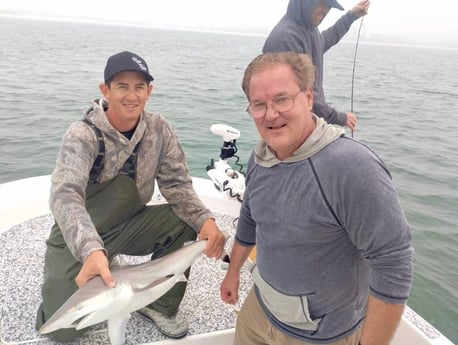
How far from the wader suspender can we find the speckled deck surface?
1.06 m

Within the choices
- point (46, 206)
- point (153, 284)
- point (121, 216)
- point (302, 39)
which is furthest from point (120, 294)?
point (46, 206)

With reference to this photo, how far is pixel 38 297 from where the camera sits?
3.21 metres

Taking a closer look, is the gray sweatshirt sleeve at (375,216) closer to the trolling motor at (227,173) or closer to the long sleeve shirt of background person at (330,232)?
the long sleeve shirt of background person at (330,232)

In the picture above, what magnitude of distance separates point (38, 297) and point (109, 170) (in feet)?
4.13

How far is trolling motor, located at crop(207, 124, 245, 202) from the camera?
4754mm

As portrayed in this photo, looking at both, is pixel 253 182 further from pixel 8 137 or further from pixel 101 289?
pixel 8 137

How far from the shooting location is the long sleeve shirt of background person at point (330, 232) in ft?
5.39

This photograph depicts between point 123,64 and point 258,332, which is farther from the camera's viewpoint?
point 123,64

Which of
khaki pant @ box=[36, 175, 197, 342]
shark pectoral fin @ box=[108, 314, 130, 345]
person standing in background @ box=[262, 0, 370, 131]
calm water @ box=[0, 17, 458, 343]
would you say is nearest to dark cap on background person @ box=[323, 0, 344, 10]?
person standing in background @ box=[262, 0, 370, 131]

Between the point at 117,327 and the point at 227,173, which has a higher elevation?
the point at 117,327

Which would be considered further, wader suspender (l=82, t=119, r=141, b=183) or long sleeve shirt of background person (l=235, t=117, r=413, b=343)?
wader suspender (l=82, t=119, r=141, b=183)

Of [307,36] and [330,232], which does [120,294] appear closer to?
[330,232]

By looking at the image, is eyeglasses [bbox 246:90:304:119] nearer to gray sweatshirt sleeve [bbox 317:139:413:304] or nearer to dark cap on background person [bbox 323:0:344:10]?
gray sweatshirt sleeve [bbox 317:139:413:304]

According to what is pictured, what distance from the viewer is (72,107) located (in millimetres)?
15703
